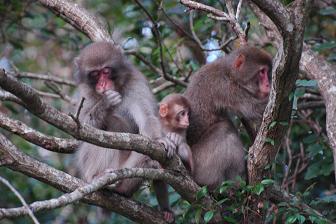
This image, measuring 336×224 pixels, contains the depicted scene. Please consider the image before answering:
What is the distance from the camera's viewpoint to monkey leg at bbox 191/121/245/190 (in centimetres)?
768

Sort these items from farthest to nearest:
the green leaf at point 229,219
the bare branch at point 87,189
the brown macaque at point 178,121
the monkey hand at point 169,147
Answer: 1. the brown macaque at point 178,121
2. the green leaf at point 229,219
3. the monkey hand at point 169,147
4. the bare branch at point 87,189

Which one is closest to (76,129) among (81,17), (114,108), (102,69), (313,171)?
(114,108)

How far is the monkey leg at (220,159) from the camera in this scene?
7.68 metres

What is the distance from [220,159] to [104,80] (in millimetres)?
1526

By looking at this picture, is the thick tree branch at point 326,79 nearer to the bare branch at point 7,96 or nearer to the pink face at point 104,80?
the pink face at point 104,80

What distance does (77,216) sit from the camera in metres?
9.84

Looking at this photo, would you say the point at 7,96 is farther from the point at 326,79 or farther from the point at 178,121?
the point at 326,79

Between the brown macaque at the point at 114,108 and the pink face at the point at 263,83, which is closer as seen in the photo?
the brown macaque at the point at 114,108

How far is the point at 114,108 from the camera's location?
7.33m

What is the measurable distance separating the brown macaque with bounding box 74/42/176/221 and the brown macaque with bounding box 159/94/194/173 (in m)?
0.14

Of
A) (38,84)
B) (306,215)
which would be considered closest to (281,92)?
(306,215)

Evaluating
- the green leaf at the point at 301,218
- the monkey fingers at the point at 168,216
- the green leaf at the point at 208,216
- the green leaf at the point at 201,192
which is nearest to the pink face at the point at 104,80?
the monkey fingers at the point at 168,216

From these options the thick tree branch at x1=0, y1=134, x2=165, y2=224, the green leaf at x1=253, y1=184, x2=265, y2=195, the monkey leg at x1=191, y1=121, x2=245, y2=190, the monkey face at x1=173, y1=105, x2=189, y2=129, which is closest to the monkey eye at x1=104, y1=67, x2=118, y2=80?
the monkey face at x1=173, y1=105, x2=189, y2=129

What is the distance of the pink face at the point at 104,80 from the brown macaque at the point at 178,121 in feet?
2.06
